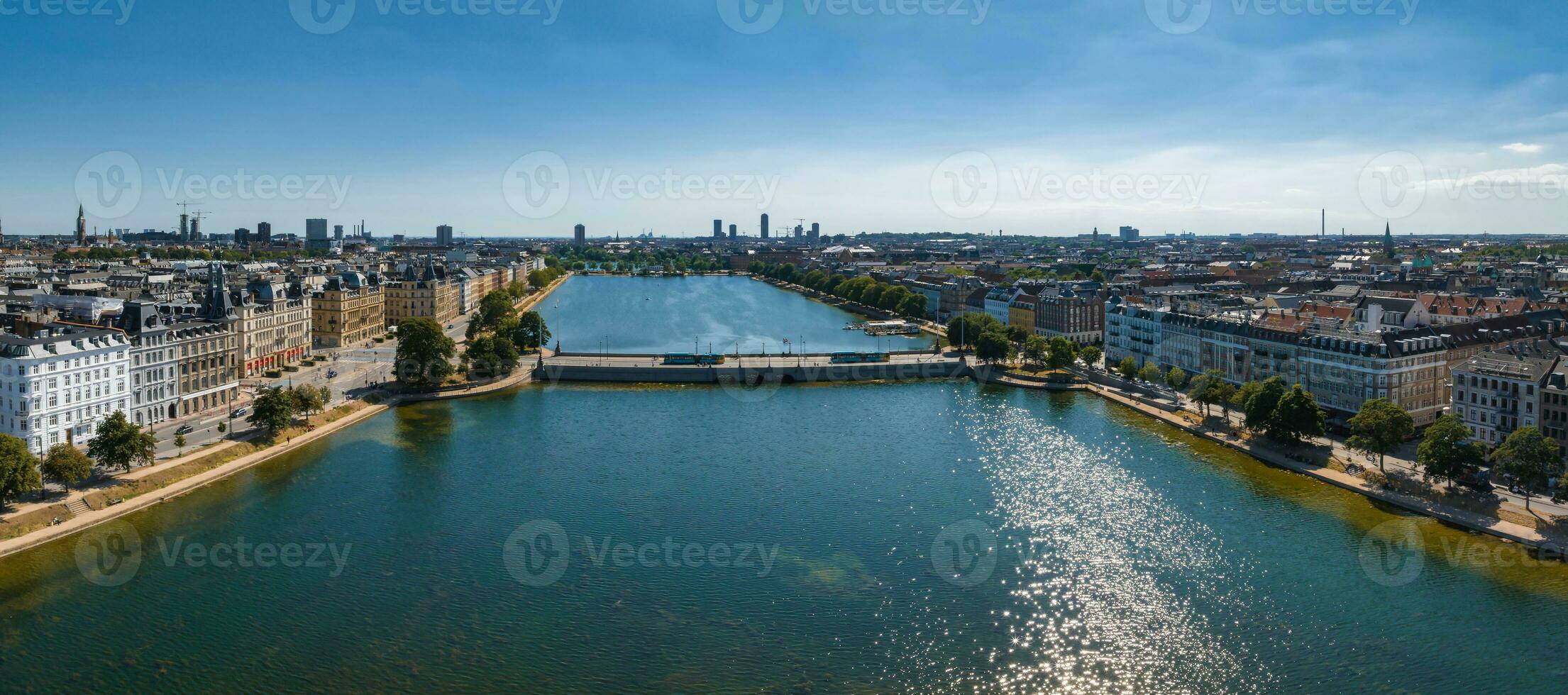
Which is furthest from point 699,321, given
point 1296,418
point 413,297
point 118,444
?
point 118,444

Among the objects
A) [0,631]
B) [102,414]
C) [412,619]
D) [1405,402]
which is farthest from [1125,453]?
[102,414]

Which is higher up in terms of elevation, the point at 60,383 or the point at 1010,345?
the point at 60,383

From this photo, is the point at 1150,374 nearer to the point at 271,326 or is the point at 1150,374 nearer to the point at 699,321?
the point at 271,326

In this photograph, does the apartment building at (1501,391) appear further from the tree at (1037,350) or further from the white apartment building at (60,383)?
the white apartment building at (60,383)

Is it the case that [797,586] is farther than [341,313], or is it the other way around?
[341,313]

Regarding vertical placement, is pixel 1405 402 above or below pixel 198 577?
above

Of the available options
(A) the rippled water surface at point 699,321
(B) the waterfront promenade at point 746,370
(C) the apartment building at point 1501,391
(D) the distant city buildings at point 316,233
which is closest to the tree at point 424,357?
(B) the waterfront promenade at point 746,370

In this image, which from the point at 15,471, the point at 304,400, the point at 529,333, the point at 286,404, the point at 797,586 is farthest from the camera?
the point at 529,333

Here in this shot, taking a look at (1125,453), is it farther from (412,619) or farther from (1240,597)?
(412,619)
